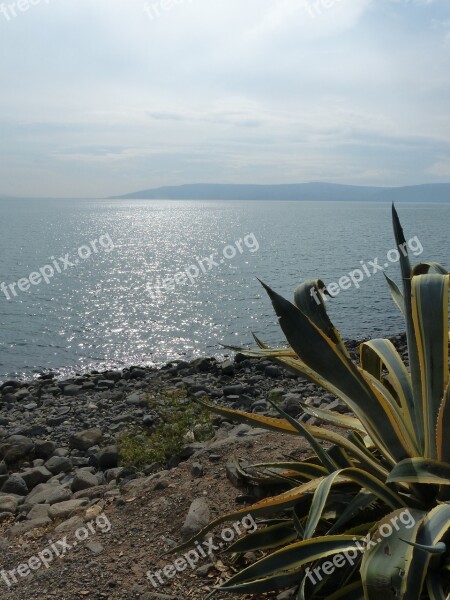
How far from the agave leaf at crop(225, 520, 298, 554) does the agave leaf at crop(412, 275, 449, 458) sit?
0.76m

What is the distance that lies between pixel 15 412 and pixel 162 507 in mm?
9223

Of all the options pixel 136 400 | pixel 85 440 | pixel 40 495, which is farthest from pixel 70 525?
pixel 136 400

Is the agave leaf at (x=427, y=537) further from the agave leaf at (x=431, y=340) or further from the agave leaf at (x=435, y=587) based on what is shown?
the agave leaf at (x=431, y=340)

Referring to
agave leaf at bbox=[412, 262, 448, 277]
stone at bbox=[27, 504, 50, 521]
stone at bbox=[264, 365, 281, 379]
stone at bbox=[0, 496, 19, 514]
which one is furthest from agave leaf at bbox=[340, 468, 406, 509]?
stone at bbox=[264, 365, 281, 379]

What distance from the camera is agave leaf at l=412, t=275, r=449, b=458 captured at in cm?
291

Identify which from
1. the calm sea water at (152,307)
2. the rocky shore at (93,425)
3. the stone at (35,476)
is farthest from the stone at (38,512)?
the calm sea water at (152,307)

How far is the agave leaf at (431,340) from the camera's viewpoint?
2908 millimetres

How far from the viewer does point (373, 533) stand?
8.87 feet

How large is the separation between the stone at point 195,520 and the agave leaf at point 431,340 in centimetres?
135

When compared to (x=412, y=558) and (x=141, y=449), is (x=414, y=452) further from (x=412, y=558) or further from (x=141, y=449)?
(x=141, y=449)

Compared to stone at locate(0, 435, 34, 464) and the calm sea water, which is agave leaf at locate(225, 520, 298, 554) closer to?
stone at locate(0, 435, 34, 464)

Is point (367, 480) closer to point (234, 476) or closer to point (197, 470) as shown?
point (234, 476)

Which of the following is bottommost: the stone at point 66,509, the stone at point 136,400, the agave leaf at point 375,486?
the stone at point 136,400

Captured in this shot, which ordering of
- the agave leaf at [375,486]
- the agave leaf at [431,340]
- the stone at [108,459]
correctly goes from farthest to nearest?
the stone at [108,459] → the agave leaf at [431,340] → the agave leaf at [375,486]
